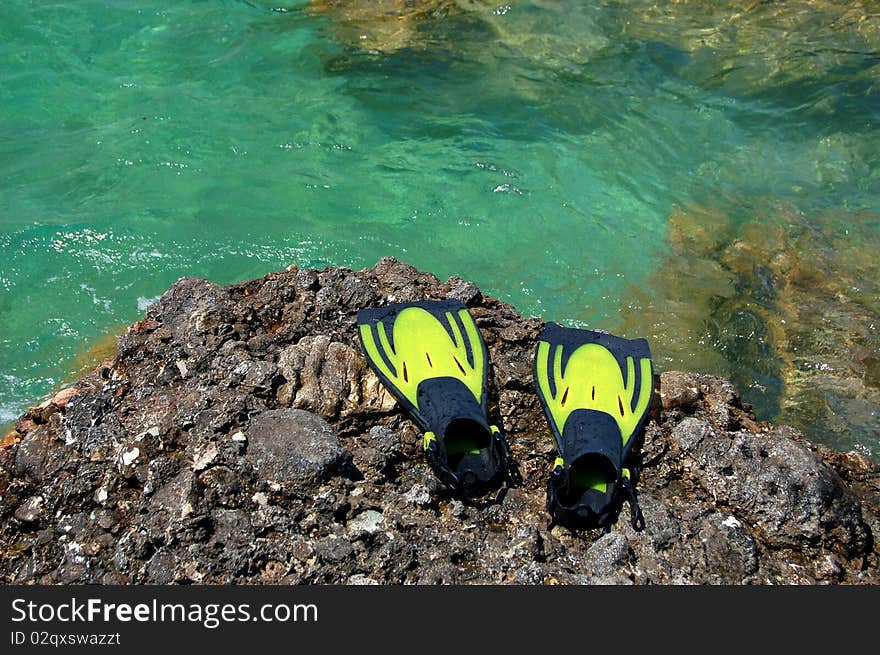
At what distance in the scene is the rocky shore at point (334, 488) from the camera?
285 centimetres

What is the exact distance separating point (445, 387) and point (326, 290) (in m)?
0.92

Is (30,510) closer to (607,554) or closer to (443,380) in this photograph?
(443,380)

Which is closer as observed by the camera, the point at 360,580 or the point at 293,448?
the point at 360,580

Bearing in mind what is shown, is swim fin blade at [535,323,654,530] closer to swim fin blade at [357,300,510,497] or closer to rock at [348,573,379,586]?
swim fin blade at [357,300,510,497]

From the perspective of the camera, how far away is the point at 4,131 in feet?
22.3

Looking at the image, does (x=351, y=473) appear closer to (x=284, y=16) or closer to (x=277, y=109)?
(x=277, y=109)

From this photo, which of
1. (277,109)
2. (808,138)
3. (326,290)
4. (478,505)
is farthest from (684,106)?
(478,505)

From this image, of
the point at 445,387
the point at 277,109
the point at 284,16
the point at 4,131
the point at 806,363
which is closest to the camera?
the point at 445,387

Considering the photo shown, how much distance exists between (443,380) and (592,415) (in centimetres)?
69

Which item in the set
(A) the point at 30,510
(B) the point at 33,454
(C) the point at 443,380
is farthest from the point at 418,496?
(B) the point at 33,454

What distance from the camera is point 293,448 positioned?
3.09m

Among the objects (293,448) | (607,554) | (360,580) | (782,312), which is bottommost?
(782,312)

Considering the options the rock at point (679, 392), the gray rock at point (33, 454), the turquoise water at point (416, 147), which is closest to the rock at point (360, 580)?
the gray rock at point (33, 454)

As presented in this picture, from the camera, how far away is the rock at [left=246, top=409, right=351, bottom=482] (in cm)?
303
